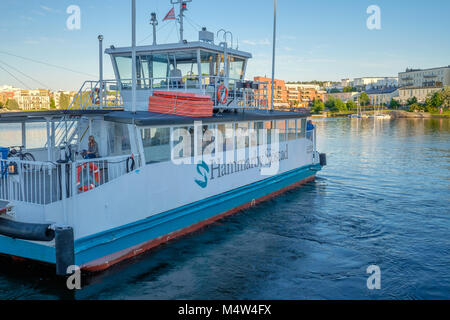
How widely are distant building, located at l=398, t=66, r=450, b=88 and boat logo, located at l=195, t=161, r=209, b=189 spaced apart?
6755 inches

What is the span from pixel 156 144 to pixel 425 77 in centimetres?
18640

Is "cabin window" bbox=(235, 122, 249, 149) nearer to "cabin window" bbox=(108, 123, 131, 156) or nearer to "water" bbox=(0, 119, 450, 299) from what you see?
"water" bbox=(0, 119, 450, 299)

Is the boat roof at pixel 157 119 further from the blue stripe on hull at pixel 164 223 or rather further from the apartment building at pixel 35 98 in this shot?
the apartment building at pixel 35 98

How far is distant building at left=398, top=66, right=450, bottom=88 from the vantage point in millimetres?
160000

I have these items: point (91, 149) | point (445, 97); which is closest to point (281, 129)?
point (91, 149)

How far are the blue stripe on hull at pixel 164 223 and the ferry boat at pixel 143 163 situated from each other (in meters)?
0.03

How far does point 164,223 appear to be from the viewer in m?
9.62

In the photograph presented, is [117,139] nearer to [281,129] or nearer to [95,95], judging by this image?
[95,95]

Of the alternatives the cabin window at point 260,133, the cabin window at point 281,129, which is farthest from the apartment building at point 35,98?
the cabin window at point 260,133

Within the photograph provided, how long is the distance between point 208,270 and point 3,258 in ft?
16.3

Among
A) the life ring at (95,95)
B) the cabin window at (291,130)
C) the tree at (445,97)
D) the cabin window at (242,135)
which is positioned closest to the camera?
the life ring at (95,95)

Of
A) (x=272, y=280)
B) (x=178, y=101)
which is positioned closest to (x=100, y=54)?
(x=178, y=101)

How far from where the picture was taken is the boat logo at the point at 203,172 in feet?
35.1
